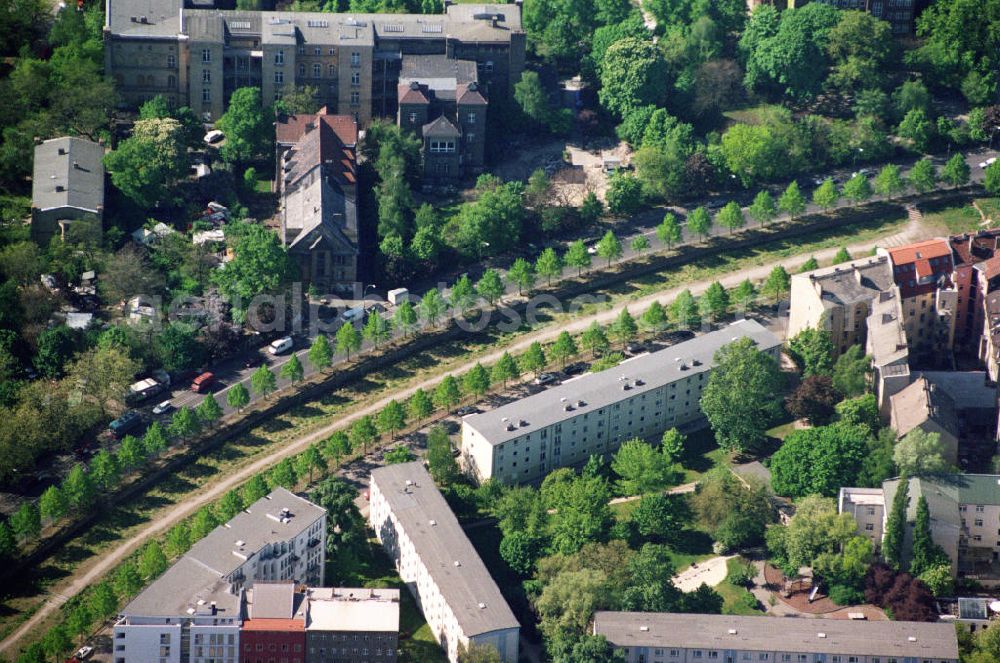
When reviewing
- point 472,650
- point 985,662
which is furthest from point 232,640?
point 985,662

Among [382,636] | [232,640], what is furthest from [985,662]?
[232,640]

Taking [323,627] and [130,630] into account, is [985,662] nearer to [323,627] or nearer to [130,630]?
[323,627]

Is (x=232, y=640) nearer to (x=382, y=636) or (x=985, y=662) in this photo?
(x=382, y=636)

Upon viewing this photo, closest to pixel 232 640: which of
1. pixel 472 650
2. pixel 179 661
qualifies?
pixel 179 661

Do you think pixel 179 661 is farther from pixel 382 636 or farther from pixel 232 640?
pixel 382 636

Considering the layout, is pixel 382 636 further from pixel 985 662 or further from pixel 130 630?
pixel 985 662

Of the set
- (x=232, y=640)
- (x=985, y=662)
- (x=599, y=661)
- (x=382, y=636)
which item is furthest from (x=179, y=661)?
(x=985, y=662)
